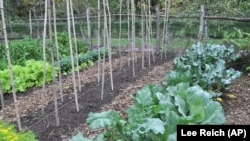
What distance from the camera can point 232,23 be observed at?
529 inches

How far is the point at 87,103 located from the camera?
5750mm

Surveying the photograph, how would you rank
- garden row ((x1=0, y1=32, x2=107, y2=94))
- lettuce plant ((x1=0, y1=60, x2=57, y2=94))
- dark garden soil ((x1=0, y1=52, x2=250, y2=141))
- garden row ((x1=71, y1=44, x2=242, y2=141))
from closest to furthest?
garden row ((x1=71, y1=44, x2=242, y2=141)) → dark garden soil ((x1=0, y1=52, x2=250, y2=141)) → lettuce plant ((x1=0, y1=60, x2=57, y2=94)) → garden row ((x1=0, y1=32, x2=107, y2=94))

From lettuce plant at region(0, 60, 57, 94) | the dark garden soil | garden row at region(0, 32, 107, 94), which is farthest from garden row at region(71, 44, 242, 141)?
lettuce plant at region(0, 60, 57, 94)

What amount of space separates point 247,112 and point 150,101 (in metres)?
1.82

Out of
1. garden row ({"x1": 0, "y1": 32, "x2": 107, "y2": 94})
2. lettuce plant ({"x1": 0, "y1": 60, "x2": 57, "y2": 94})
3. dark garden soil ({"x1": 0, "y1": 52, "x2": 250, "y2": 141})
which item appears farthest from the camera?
garden row ({"x1": 0, "y1": 32, "x2": 107, "y2": 94})

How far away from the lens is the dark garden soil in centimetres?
470

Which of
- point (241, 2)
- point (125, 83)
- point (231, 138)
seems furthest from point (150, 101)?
point (241, 2)

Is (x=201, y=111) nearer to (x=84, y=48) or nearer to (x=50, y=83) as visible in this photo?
(x=50, y=83)

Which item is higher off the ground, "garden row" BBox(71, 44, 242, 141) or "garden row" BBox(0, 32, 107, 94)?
"garden row" BBox(71, 44, 242, 141)

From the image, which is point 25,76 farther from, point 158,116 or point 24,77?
point 158,116

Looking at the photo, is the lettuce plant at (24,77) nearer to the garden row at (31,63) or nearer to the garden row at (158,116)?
the garden row at (31,63)

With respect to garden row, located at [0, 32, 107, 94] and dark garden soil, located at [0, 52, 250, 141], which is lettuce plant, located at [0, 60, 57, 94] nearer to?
garden row, located at [0, 32, 107, 94]

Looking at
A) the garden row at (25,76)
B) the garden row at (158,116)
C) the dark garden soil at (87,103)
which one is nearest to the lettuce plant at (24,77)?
the garden row at (25,76)

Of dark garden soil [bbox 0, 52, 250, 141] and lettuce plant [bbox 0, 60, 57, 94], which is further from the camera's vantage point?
lettuce plant [bbox 0, 60, 57, 94]
